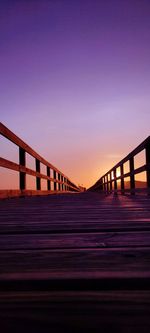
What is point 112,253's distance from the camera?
1.18m

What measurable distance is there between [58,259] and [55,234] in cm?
60

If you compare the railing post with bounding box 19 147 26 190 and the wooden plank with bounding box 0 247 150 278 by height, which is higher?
the railing post with bounding box 19 147 26 190

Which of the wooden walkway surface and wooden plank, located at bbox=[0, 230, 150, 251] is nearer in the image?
the wooden walkway surface
